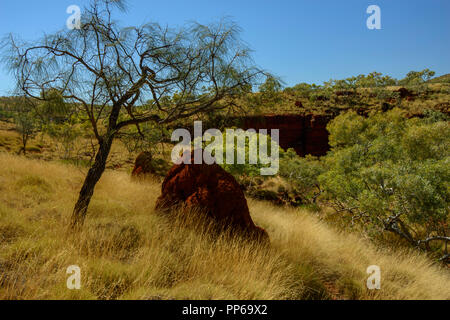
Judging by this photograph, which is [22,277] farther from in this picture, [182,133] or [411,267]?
[411,267]

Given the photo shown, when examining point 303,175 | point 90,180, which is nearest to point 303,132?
point 303,175

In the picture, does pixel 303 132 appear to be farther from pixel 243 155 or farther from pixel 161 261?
pixel 161 261

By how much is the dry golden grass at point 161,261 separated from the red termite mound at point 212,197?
1.69 ft

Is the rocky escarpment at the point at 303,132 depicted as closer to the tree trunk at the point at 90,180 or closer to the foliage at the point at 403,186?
the foliage at the point at 403,186

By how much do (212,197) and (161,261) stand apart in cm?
211

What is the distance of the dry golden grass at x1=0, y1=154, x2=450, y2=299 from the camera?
276 centimetres

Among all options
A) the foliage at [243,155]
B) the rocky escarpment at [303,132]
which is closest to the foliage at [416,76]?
the rocky escarpment at [303,132]

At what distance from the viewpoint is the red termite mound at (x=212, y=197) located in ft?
16.6

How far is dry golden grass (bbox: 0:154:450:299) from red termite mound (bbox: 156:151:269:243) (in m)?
0.52

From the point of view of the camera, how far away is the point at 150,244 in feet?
13.0

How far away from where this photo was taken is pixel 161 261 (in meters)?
3.34

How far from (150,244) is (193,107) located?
2691 millimetres
